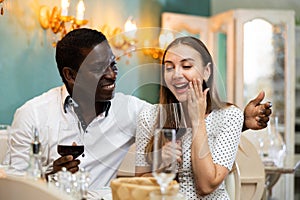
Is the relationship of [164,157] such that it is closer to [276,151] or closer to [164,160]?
[164,160]

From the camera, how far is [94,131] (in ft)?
7.64

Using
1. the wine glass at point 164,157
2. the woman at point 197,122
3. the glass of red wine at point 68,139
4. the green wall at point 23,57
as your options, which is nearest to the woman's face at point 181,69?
the woman at point 197,122


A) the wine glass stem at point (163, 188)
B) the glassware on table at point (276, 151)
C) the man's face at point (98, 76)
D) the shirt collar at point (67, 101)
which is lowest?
the glassware on table at point (276, 151)

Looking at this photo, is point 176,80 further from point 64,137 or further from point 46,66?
point 46,66

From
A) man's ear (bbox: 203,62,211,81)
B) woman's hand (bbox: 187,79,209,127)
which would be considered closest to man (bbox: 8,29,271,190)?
man's ear (bbox: 203,62,211,81)

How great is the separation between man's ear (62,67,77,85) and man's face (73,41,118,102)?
0.44 ft

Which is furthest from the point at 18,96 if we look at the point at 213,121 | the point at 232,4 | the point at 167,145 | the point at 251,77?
the point at 232,4

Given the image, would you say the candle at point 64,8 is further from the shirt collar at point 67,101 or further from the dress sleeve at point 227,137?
the dress sleeve at point 227,137

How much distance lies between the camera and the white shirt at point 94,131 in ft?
7.57

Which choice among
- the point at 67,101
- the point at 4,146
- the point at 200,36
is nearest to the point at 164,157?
the point at 67,101

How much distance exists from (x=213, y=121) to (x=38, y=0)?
185 cm

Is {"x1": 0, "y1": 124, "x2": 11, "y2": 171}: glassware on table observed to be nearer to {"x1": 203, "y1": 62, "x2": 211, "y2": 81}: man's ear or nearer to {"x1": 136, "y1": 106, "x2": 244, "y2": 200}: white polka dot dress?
{"x1": 136, "y1": 106, "x2": 244, "y2": 200}: white polka dot dress

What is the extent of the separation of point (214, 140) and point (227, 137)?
0.05m

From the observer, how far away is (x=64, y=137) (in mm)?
1843
